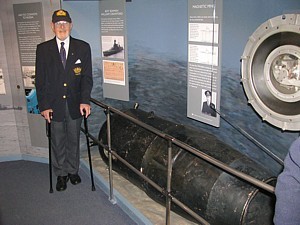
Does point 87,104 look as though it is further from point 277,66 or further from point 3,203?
point 277,66

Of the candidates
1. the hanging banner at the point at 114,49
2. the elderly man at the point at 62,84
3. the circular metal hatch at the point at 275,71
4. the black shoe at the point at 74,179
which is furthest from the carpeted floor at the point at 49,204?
the circular metal hatch at the point at 275,71

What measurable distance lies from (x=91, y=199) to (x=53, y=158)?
61cm

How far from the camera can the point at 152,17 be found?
12.4ft

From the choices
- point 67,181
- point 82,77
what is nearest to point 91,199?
point 67,181

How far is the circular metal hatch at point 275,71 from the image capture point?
2.37m

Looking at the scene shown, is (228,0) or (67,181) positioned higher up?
(228,0)

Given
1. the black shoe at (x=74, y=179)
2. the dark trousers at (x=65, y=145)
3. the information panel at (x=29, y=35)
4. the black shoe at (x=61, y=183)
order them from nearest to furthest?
the dark trousers at (x=65, y=145), the black shoe at (x=61, y=183), the black shoe at (x=74, y=179), the information panel at (x=29, y=35)

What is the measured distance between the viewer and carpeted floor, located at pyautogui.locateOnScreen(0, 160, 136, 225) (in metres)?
3.04

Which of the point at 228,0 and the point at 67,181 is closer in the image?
the point at 228,0

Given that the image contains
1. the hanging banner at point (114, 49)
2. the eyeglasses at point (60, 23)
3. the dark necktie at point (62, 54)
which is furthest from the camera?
the hanging banner at point (114, 49)

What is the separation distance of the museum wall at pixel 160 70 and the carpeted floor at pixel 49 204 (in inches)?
24.2

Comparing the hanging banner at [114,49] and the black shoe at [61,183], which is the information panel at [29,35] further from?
the black shoe at [61,183]

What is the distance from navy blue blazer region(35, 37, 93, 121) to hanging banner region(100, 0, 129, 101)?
0.72 m

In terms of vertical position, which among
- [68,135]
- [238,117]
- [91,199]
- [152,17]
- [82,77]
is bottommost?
[91,199]
